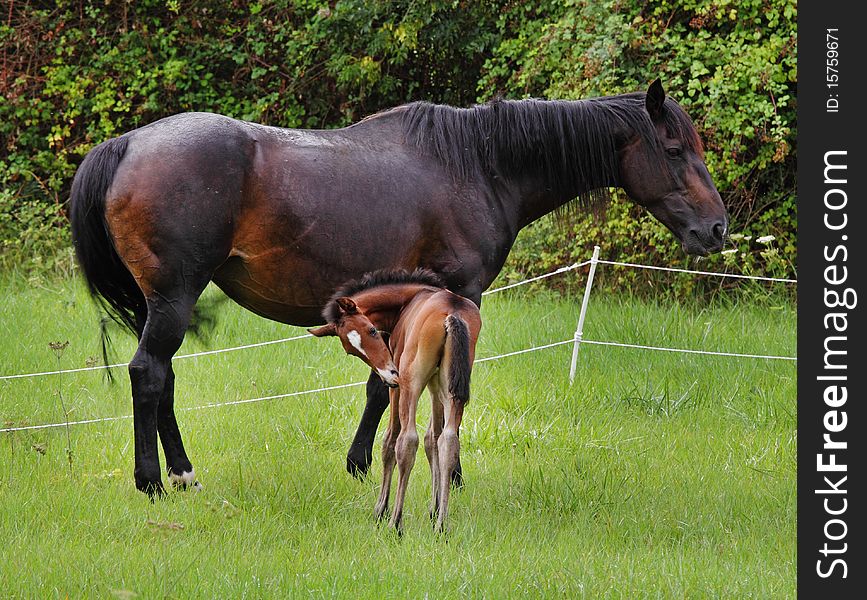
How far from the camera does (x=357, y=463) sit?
574 centimetres

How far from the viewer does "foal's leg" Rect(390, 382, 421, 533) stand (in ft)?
14.8

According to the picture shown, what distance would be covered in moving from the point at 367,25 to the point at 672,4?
10.6 feet

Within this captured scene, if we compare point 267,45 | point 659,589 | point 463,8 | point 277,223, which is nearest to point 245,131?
point 277,223

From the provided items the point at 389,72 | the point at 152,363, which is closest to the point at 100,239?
the point at 152,363

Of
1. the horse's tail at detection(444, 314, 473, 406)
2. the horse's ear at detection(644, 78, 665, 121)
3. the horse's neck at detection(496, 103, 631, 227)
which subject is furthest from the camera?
the horse's neck at detection(496, 103, 631, 227)

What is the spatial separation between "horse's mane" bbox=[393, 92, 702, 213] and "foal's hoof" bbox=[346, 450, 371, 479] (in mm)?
1671

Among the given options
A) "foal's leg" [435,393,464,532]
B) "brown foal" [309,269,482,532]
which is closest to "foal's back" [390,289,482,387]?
"brown foal" [309,269,482,532]

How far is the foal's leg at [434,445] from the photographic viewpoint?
4.73 m

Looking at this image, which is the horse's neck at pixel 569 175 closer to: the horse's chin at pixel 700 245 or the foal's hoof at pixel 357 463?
the horse's chin at pixel 700 245

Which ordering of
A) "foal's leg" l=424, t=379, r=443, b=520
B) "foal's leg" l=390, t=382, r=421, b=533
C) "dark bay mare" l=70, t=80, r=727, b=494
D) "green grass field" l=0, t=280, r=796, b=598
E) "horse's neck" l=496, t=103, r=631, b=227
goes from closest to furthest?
"green grass field" l=0, t=280, r=796, b=598 < "foal's leg" l=390, t=382, r=421, b=533 < "foal's leg" l=424, t=379, r=443, b=520 < "dark bay mare" l=70, t=80, r=727, b=494 < "horse's neck" l=496, t=103, r=631, b=227

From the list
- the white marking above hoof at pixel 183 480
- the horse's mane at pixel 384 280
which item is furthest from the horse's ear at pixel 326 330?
the white marking above hoof at pixel 183 480

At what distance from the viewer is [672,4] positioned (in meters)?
9.66

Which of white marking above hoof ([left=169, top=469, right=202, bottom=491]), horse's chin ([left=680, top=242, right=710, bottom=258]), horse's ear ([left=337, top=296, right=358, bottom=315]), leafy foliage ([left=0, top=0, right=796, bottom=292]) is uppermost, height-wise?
leafy foliage ([left=0, top=0, right=796, bottom=292])

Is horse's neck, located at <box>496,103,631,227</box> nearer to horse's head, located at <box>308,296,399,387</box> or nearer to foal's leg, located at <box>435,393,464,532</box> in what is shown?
horse's head, located at <box>308,296,399,387</box>
